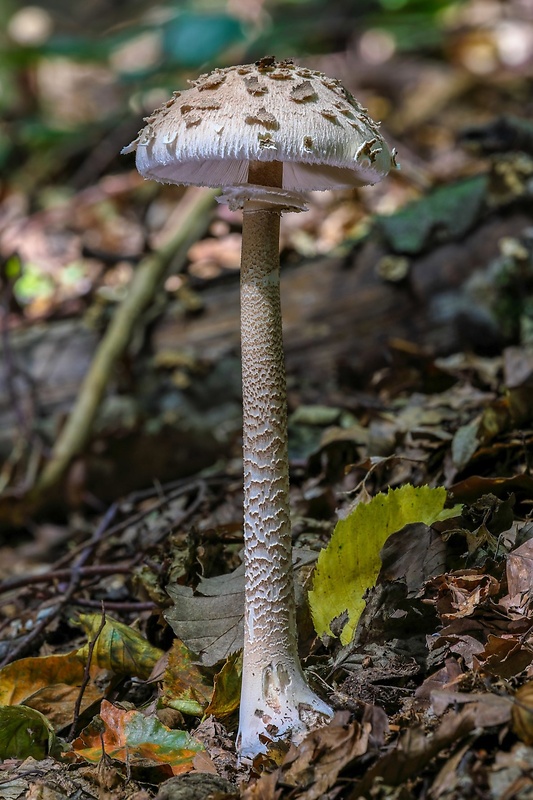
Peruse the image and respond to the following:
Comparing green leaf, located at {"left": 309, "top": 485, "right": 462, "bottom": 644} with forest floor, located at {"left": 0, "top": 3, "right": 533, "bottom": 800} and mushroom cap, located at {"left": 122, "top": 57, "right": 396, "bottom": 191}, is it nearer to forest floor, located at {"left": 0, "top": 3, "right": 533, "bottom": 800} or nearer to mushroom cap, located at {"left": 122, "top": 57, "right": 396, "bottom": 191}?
forest floor, located at {"left": 0, "top": 3, "right": 533, "bottom": 800}

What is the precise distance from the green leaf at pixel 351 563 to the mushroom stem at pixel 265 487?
0.59 feet

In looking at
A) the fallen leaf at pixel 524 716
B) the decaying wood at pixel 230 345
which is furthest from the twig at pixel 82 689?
the decaying wood at pixel 230 345

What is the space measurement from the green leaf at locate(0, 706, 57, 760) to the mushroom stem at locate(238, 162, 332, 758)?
640 mm

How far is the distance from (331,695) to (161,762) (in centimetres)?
58

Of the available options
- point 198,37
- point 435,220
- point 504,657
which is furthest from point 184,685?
point 198,37

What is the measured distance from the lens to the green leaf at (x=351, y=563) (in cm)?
254

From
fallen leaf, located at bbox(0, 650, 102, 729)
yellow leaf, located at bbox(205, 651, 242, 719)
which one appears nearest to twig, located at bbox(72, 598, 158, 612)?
fallen leaf, located at bbox(0, 650, 102, 729)

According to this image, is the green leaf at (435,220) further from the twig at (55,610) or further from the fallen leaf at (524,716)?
the fallen leaf at (524,716)

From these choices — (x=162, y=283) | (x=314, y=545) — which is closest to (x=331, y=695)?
(x=314, y=545)

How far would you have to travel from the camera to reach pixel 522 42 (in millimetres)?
9508

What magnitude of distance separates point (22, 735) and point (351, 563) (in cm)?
122

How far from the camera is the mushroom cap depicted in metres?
2.03

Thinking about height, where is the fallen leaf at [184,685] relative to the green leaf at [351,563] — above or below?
below

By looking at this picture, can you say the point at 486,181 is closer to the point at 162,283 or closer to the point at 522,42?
the point at 162,283
